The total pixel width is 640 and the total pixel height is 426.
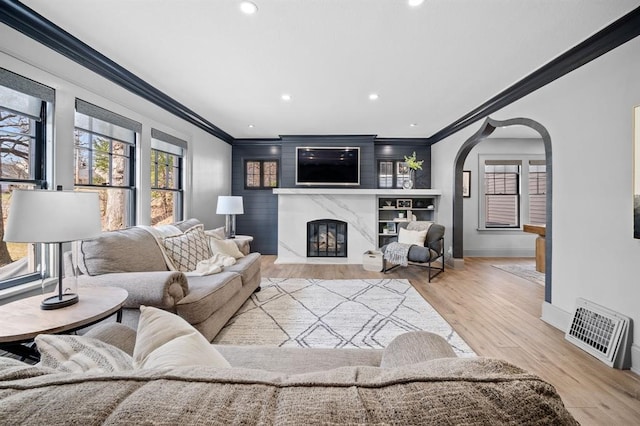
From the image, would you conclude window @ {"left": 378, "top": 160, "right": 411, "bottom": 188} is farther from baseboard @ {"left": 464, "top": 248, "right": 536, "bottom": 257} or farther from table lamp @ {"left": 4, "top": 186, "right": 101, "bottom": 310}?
table lamp @ {"left": 4, "top": 186, "right": 101, "bottom": 310}

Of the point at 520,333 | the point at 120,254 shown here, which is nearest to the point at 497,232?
the point at 520,333

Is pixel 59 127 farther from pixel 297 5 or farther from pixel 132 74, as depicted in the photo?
pixel 297 5

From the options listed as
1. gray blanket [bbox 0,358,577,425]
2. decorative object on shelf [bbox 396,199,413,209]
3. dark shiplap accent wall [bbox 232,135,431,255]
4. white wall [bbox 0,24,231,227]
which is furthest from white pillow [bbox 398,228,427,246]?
gray blanket [bbox 0,358,577,425]

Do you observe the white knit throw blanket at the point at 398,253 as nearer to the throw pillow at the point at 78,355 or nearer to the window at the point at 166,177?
the window at the point at 166,177

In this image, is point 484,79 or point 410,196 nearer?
point 484,79

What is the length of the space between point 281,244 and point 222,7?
420 centimetres

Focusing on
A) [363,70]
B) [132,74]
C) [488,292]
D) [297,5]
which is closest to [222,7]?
[297,5]

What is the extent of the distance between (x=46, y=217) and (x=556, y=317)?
3956 mm

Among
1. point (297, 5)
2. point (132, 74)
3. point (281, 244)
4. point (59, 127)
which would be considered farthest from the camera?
point (281, 244)

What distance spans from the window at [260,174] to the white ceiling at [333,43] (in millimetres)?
2364

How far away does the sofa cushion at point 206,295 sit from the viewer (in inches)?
78.7

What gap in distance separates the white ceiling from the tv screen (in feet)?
6.23

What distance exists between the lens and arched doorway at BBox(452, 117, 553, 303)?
280cm

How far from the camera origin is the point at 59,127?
2.23 m
